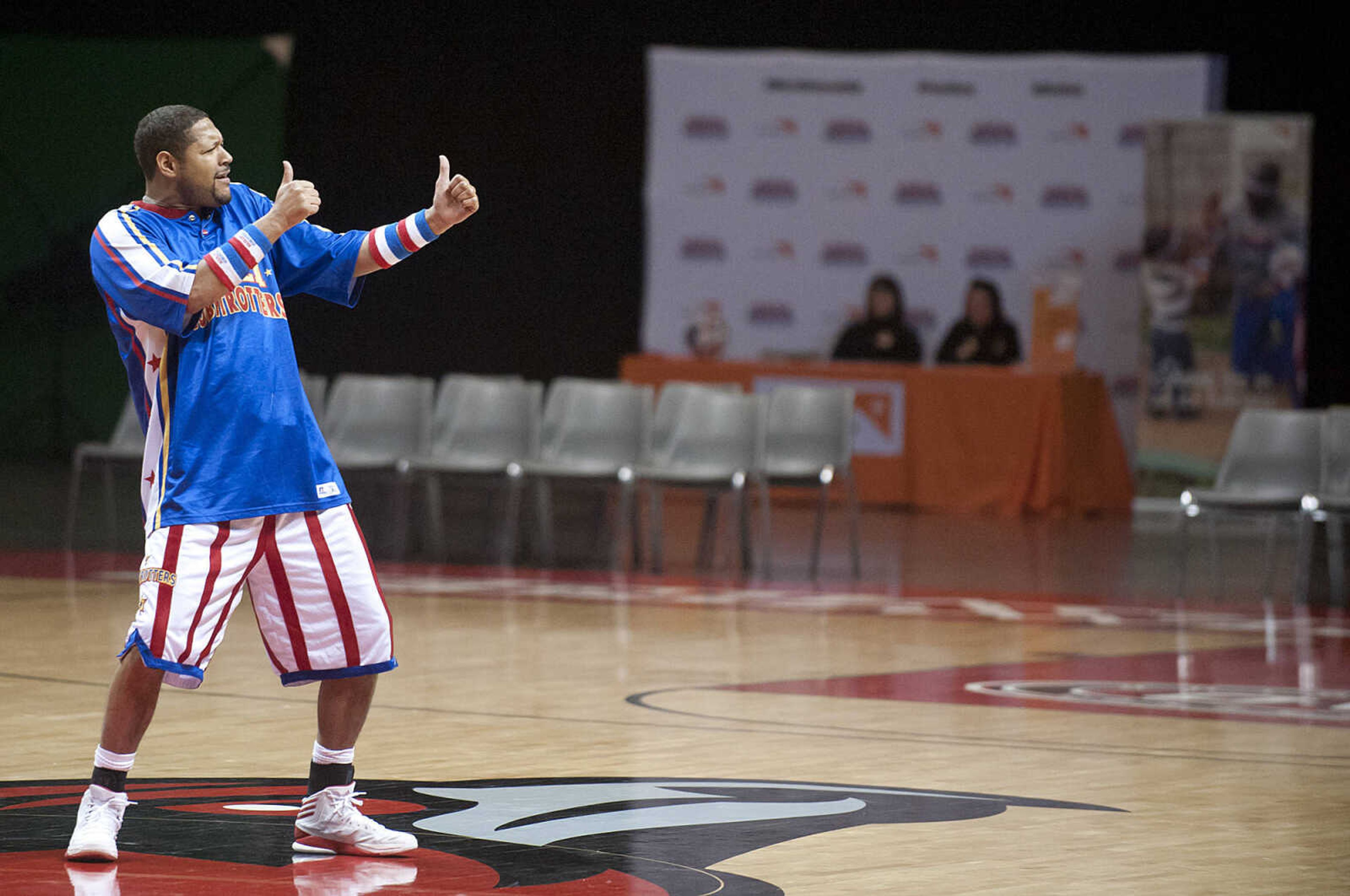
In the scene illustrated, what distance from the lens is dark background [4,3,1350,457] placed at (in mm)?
15445

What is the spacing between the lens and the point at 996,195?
14.3 metres

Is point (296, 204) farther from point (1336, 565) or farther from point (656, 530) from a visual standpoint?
point (1336, 565)

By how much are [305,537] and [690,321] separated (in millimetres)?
11159

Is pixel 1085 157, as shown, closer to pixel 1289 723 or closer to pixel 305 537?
pixel 1289 723

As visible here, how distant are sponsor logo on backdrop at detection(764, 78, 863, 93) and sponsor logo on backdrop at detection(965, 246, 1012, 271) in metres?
1.43

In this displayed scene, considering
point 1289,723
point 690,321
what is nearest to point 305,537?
point 1289,723

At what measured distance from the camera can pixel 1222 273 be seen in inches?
502

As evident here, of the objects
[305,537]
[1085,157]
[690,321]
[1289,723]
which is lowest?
[1289,723]

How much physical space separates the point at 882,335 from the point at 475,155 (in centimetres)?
380

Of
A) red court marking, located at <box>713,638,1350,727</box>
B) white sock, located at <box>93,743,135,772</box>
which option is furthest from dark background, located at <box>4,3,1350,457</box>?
white sock, located at <box>93,743,135,772</box>

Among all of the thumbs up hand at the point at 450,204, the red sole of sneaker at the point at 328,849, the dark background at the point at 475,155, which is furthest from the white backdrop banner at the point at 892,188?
the red sole of sneaker at the point at 328,849

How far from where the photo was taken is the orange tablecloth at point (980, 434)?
13133 millimetres

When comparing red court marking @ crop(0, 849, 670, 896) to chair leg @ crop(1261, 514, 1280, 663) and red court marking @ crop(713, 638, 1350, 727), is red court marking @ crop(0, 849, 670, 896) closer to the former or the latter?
red court marking @ crop(713, 638, 1350, 727)

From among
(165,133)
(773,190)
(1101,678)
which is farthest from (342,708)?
(773,190)
